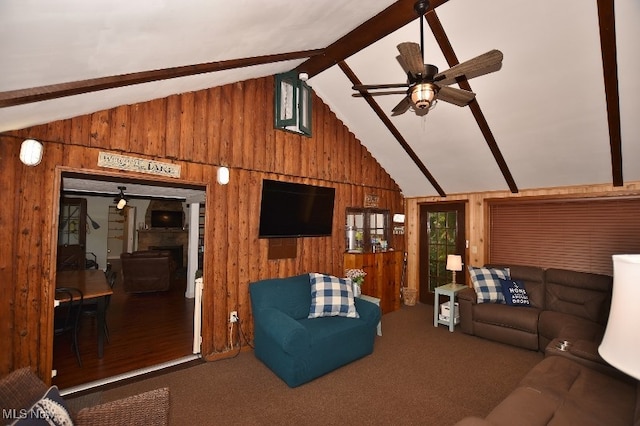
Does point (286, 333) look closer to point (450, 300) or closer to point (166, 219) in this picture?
point (450, 300)

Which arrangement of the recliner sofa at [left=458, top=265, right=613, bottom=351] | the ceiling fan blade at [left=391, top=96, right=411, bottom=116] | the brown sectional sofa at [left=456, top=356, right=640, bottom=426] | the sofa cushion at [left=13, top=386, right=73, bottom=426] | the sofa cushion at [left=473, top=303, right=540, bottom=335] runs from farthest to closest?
the sofa cushion at [left=473, top=303, right=540, bottom=335] < the recliner sofa at [left=458, top=265, right=613, bottom=351] < the ceiling fan blade at [left=391, top=96, right=411, bottom=116] < the brown sectional sofa at [left=456, top=356, right=640, bottom=426] < the sofa cushion at [left=13, top=386, right=73, bottom=426]

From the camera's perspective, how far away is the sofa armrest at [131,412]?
4.65ft

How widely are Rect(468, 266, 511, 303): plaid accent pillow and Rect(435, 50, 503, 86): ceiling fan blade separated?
317 cm

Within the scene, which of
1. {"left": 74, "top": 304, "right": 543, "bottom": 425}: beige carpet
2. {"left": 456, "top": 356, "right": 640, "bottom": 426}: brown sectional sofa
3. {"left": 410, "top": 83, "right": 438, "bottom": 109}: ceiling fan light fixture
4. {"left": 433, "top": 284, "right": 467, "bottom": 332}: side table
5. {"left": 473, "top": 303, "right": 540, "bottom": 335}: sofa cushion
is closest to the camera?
{"left": 456, "top": 356, "right": 640, "bottom": 426}: brown sectional sofa

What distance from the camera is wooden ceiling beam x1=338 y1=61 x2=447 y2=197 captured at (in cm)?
398

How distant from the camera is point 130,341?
3.76 meters

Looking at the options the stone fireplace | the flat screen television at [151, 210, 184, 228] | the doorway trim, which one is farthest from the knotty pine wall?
the flat screen television at [151, 210, 184, 228]

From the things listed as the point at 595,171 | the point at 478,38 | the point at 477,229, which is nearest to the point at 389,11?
the point at 478,38

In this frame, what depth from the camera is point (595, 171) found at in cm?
393

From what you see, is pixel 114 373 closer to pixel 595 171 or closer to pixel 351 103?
pixel 351 103

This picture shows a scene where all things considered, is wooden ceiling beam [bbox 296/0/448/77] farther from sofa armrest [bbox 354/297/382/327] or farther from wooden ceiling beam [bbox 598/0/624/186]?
sofa armrest [bbox 354/297/382/327]

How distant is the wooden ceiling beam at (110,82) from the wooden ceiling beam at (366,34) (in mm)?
884

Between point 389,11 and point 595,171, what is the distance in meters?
3.58

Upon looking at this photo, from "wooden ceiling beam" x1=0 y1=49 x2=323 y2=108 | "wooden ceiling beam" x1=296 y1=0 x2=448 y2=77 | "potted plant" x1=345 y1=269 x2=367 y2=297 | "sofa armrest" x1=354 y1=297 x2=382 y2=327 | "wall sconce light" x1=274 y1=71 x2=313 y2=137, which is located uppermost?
"wooden ceiling beam" x1=296 y1=0 x2=448 y2=77
